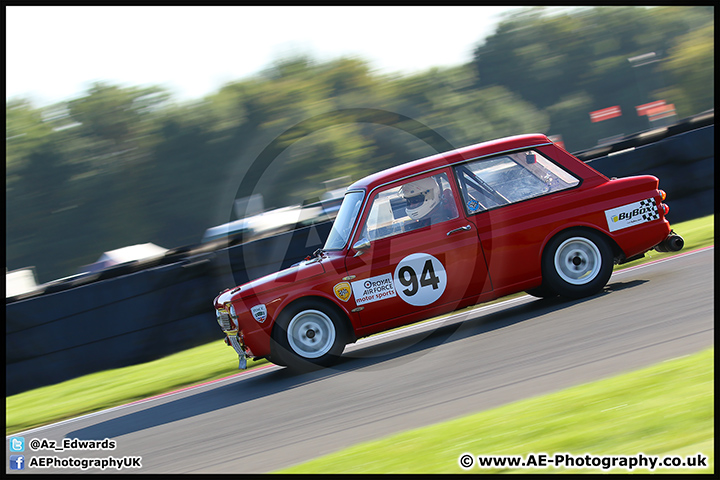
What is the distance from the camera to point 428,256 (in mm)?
6430

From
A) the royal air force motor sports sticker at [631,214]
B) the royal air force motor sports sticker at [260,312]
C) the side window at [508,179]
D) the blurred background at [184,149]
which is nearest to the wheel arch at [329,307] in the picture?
the royal air force motor sports sticker at [260,312]

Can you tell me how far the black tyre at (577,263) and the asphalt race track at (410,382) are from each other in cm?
17

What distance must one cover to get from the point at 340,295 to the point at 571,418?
9.80 ft

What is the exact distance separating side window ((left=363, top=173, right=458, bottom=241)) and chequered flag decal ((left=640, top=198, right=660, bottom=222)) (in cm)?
200

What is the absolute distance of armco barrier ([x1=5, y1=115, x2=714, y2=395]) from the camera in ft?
28.5

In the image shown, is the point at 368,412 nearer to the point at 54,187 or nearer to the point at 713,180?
the point at 713,180

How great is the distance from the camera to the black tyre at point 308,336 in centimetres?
630

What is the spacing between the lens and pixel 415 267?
21.1 ft

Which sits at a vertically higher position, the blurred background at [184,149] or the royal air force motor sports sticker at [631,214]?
the blurred background at [184,149]

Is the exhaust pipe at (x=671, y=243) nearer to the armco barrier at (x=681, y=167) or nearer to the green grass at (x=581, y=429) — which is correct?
the green grass at (x=581, y=429)

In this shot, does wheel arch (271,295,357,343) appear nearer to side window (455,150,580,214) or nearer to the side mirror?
the side mirror

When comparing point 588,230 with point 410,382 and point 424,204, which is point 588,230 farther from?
point 410,382

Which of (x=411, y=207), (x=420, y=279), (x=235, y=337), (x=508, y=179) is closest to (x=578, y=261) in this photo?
(x=508, y=179)

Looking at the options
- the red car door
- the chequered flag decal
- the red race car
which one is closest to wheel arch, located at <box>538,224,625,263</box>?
the red race car
